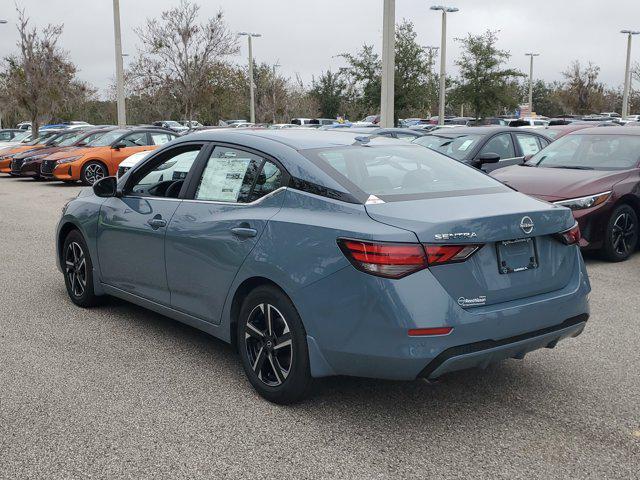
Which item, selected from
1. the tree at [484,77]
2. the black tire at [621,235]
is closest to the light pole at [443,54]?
the tree at [484,77]

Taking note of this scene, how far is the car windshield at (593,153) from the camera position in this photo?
8.91 meters

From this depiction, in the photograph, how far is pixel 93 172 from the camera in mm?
19234

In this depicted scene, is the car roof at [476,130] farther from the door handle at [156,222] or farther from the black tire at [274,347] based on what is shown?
the black tire at [274,347]

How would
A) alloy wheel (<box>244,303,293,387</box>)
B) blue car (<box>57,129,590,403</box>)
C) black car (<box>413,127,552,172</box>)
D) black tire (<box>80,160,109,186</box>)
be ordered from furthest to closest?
black tire (<box>80,160,109,186</box>) → black car (<box>413,127,552,172</box>) → alloy wheel (<box>244,303,293,387</box>) → blue car (<box>57,129,590,403</box>)

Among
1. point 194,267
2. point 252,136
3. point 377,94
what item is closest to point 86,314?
point 194,267

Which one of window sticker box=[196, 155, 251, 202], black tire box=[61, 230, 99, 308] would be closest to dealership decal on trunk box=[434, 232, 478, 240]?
window sticker box=[196, 155, 251, 202]

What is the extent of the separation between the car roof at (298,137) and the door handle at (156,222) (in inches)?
23.4

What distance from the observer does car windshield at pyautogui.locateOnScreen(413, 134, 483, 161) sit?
11445 mm

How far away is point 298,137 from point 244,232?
2.67 feet

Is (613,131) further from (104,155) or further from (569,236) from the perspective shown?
(104,155)

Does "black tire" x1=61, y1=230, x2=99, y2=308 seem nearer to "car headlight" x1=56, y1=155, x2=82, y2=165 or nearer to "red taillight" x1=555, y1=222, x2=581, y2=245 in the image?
"red taillight" x1=555, y1=222, x2=581, y2=245

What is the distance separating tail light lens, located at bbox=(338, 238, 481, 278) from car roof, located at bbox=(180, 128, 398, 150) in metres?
1.08

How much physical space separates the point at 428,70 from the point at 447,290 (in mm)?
32755

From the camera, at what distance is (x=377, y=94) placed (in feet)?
117
